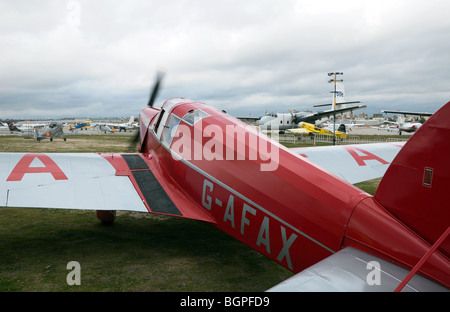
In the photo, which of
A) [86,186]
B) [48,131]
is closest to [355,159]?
[86,186]

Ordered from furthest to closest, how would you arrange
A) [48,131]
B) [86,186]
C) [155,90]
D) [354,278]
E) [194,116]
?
1. [48,131]
2. [155,90]
3. [194,116]
4. [86,186]
5. [354,278]

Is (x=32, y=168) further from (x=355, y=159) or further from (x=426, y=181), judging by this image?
(x=355, y=159)

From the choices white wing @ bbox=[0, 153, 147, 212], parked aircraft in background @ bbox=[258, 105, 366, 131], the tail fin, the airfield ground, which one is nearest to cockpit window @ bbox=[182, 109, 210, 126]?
white wing @ bbox=[0, 153, 147, 212]

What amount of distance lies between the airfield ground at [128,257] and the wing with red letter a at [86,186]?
2.88 ft

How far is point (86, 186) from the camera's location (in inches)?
203

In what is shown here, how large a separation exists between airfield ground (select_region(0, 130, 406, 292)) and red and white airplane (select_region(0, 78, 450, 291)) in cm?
76

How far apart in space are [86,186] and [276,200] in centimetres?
343

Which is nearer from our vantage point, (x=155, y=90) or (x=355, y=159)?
(x=355, y=159)

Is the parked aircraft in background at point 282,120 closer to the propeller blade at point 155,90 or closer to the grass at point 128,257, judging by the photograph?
the propeller blade at point 155,90

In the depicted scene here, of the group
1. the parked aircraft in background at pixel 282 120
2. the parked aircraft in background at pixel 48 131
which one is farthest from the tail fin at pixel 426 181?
the parked aircraft in background at pixel 282 120

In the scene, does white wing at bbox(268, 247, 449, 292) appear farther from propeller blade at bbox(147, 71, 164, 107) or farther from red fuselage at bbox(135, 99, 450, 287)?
propeller blade at bbox(147, 71, 164, 107)

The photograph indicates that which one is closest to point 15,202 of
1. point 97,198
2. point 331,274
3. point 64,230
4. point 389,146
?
point 97,198
